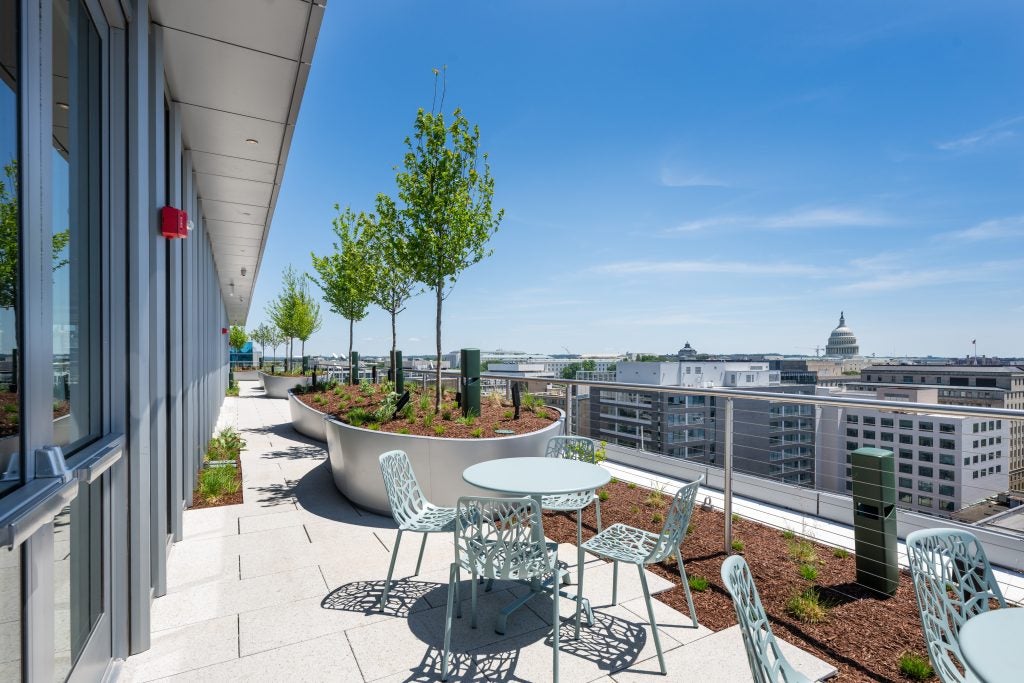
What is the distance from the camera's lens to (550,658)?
2.63m

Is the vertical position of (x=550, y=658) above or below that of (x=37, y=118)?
below

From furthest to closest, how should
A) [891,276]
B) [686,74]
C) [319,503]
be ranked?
1. [891,276]
2. [686,74]
3. [319,503]

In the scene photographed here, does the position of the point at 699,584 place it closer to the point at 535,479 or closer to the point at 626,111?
the point at 535,479

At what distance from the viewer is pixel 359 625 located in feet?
9.78

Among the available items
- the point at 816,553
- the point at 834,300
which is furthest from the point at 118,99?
the point at 834,300

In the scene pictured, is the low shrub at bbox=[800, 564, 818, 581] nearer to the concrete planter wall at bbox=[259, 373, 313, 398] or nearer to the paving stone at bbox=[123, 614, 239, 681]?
the paving stone at bbox=[123, 614, 239, 681]

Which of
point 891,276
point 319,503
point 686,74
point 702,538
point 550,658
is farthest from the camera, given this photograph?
point 891,276

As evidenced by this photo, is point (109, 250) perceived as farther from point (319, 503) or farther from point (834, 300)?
point (834, 300)

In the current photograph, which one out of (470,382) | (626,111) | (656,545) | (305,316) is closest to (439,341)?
(470,382)

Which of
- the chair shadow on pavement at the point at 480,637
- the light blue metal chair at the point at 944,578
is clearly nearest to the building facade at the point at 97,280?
the chair shadow on pavement at the point at 480,637

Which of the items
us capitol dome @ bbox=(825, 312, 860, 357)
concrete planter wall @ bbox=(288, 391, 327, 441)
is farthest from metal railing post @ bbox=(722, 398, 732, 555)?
us capitol dome @ bbox=(825, 312, 860, 357)

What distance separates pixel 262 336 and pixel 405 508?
42.4 meters

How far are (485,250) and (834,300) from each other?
132m

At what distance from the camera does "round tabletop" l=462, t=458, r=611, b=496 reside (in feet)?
9.60
